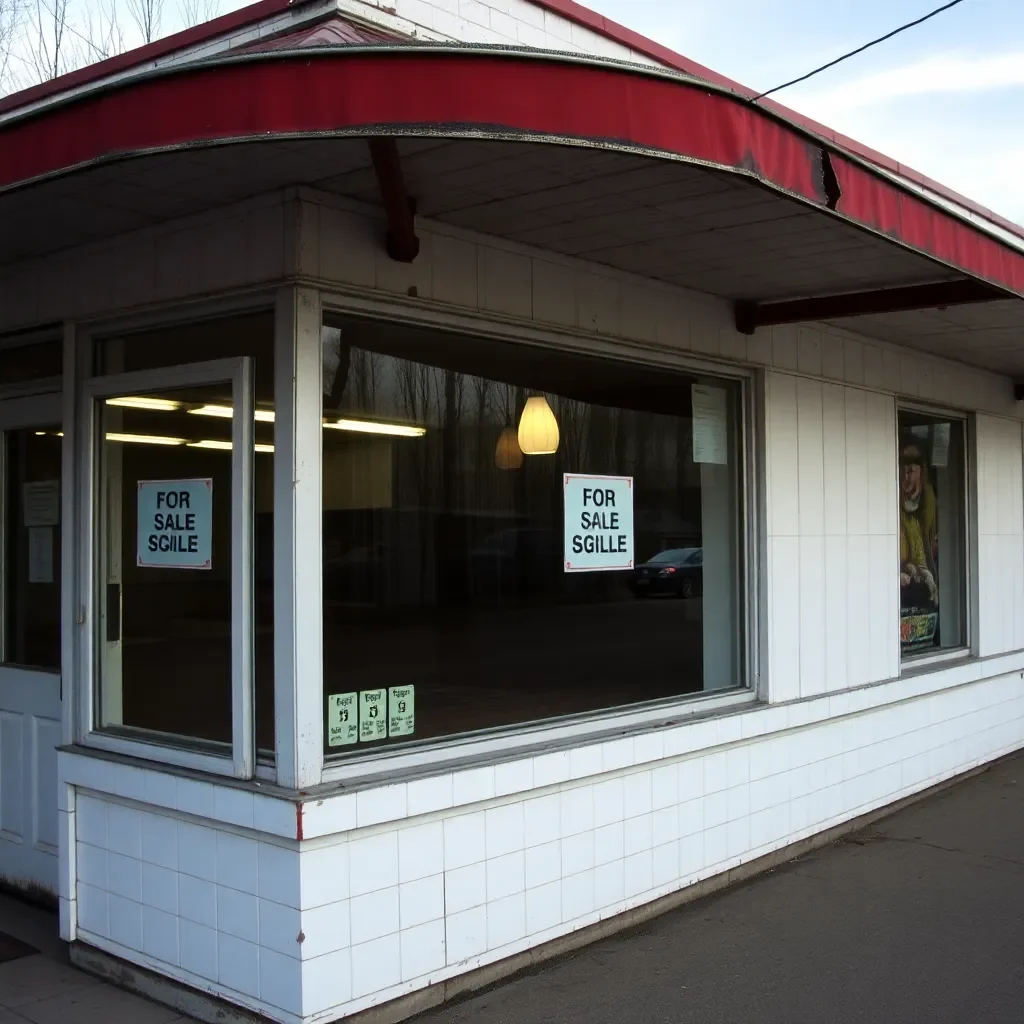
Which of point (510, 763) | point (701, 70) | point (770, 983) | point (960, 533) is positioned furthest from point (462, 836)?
point (960, 533)

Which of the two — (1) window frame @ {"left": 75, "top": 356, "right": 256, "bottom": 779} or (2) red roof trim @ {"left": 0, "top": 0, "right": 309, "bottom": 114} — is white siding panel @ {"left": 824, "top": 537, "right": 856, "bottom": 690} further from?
(2) red roof trim @ {"left": 0, "top": 0, "right": 309, "bottom": 114}

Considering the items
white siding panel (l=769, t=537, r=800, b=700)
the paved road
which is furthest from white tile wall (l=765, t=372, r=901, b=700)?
the paved road

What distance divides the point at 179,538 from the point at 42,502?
1.38m

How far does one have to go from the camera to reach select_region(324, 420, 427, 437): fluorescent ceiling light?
438 cm

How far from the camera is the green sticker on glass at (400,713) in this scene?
4.31 meters

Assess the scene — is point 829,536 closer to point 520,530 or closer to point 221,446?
point 520,530

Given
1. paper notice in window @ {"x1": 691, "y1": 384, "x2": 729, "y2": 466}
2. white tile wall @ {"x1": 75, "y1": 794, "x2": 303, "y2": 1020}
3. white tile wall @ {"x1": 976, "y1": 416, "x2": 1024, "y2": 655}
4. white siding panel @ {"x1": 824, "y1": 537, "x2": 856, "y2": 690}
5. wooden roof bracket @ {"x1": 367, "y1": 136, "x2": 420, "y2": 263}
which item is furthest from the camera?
white tile wall @ {"x1": 976, "y1": 416, "x2": 1024, "y2": 655}

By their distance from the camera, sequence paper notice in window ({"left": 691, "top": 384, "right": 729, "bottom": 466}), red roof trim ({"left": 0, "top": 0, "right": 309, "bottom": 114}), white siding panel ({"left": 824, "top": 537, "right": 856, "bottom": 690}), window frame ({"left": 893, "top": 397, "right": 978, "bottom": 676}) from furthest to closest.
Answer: window frame ({"left": 893, "top": 397, "right": 978, "bottom": 676}) < white siding panel ({"left": 824, "top": 537, "right": 856, "bottom": 690}) < paper notice in window ({"left": 691, "top": 384, "right": 729, "bottom": 466}) < red roof trim ({"left": 0, "top": 0, "right": 309, "bottom": 114})

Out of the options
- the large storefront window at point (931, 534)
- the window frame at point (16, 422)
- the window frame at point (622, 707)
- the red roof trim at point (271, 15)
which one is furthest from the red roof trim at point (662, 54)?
the window frame at point (16, 422)

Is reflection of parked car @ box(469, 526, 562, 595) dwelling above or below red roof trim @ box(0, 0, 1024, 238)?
below

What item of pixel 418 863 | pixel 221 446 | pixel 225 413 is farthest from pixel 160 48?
pixel 418 863

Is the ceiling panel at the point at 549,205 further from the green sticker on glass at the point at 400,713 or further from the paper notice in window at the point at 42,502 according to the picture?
the green sticker on glass at the point at 400,713

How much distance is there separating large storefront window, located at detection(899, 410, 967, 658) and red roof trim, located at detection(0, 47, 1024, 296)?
4.68 meters

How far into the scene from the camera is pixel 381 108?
2.78 meters
